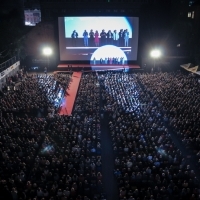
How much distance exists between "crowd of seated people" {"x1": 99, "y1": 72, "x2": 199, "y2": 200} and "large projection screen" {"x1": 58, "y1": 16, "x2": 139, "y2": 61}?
16084 mm

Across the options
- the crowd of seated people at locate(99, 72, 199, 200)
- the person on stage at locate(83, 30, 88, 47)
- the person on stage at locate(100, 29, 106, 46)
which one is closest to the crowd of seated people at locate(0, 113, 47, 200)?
the crowd of seated people at locate(99, 72, 199, 200)

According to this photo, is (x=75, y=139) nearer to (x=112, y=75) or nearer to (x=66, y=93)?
(x=66, y=93)

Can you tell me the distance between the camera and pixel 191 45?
139ft

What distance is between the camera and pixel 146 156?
14070mm

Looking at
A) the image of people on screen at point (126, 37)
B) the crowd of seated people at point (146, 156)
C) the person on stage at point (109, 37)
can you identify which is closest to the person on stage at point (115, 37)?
the person on stage at point (109, 37)

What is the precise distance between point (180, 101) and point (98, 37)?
59.9 ft

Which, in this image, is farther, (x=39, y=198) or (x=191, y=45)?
(x=191, y=45)

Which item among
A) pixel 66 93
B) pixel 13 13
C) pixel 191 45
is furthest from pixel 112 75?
pixel 13 13

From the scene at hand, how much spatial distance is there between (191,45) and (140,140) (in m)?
30.5

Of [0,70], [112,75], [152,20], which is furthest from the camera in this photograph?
[152,20]

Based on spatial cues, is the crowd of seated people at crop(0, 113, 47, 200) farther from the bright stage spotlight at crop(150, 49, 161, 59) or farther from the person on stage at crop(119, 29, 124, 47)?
the bright stage spotlight at crop(150, 49, 161, 59)

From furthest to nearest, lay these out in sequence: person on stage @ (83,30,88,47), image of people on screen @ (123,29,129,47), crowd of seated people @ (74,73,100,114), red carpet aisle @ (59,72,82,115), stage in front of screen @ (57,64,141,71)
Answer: image of people on screen @ (123,29,129,47) < person on stage @ (83,30,88,47) < stage in front of screen @ (57,64,141,71) < red carpet aisle @ (59,72,82,115) < crowd of seated people @ (74,73,100,114)

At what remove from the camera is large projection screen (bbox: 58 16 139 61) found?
3656cm

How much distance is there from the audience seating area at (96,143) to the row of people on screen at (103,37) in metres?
12.3
